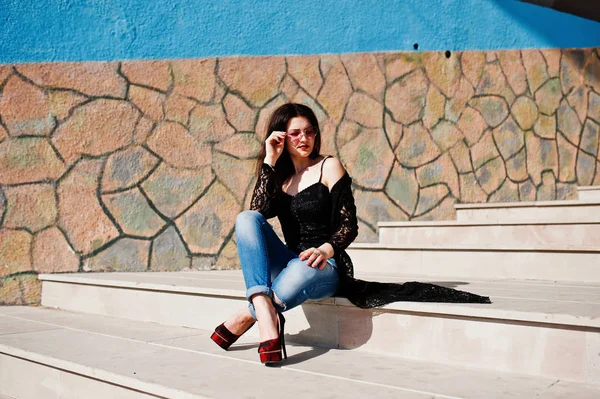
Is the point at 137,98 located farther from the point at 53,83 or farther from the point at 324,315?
the point at 324,315

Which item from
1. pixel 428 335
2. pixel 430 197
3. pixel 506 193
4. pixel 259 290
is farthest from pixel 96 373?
pixel 506 193

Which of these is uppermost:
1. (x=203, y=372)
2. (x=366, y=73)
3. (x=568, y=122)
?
(x=366, y=73)

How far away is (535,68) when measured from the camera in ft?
16.5

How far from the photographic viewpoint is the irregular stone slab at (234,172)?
147 inches

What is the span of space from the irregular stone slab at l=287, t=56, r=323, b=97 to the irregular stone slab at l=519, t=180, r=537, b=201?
1.95m

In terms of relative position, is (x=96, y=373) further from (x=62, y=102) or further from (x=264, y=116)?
(x=264, y=116)

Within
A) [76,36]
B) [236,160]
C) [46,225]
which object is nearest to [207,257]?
[236,160]

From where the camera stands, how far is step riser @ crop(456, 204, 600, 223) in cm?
336

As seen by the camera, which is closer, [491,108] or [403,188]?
[403,188]

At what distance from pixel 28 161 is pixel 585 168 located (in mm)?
4384

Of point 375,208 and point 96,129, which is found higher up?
point 96,129

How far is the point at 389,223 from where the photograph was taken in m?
3.81

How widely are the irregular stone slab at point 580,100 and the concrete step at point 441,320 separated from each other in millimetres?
3111

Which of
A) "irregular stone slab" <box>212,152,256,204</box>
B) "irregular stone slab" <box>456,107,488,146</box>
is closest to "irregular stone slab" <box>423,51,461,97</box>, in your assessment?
"irregular stone slab" <box>456,107,488,146</box>
